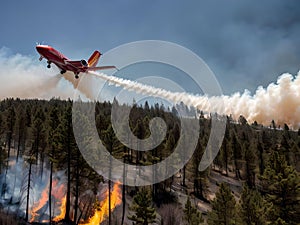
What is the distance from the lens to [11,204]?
4728 cm

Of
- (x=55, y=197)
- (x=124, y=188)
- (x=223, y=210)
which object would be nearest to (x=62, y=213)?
(x=55, y=197)

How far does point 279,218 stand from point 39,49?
31075 millimetres

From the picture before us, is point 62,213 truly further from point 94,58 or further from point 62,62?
point 62,62

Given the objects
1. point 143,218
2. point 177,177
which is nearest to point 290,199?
point 143,218

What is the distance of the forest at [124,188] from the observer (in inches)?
1236

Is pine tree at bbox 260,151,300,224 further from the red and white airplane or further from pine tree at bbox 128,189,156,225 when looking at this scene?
the red and white airplane

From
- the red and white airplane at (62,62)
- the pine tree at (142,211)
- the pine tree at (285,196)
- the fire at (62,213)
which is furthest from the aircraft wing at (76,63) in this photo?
the pine tree at (285,196)

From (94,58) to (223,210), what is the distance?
1038 inches

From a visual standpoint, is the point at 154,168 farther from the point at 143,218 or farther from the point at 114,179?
the point at 143,218

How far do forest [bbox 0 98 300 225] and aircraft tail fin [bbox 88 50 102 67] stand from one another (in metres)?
10.9

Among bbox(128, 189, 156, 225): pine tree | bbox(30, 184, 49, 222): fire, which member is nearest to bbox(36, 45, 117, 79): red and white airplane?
bbox(128, 189, 156, 225): pine tree

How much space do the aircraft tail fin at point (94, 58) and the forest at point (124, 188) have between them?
430 inches

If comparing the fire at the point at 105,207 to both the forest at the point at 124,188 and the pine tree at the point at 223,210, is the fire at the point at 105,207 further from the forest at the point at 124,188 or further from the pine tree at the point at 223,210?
the pine tree at the point at 223,210

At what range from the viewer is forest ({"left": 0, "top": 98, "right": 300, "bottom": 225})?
31.4 m
